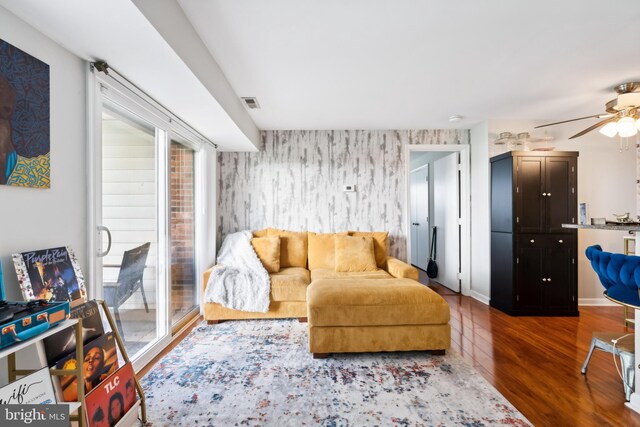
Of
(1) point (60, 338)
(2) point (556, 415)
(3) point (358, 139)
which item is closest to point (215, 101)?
(1) point (60, 338)

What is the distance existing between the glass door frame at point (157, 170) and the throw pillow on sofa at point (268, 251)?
1033 millimetres

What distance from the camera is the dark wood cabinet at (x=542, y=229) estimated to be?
3348 millimetres

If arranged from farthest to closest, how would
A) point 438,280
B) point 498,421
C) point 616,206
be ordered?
point 438,280 → point 616,206 → point 498,421

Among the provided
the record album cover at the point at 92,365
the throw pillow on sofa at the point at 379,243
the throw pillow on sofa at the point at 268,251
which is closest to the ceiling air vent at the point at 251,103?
the throw pillow on sofa at the point at 268,251

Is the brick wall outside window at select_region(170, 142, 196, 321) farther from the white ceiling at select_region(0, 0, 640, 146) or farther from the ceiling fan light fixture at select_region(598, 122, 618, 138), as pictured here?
the ceiling fan light fixture at select_region(598, 122, 618, 138)

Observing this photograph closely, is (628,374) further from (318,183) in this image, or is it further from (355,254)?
(318,183)

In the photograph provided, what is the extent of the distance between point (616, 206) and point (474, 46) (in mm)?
3303

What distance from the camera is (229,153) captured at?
13.7 ft

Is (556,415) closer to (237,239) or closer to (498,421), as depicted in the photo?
(498,421)

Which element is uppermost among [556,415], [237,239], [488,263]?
[237,239]

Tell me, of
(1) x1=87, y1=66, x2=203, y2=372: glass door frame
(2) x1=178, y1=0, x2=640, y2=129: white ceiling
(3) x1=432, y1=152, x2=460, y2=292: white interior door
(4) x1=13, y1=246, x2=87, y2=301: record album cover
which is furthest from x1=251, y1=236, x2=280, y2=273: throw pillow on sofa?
(3) x1=432, y1=152, x2=460, y2=292: white interior door

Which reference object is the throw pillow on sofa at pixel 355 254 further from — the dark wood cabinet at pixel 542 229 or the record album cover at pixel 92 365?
the record album cover at pixel 92 365

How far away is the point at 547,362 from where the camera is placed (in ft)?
7.42

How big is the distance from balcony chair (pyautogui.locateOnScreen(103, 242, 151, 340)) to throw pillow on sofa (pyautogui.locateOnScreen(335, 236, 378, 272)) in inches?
82.1
